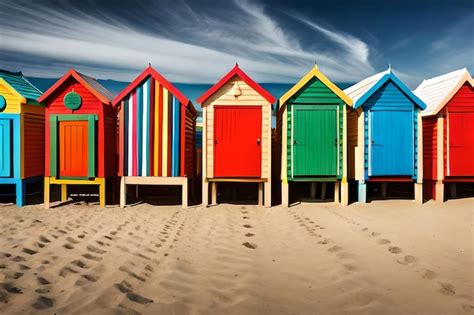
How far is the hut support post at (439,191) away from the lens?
28.1ft

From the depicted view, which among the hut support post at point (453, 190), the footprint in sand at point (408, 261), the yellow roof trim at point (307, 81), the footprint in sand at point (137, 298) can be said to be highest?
the yellow roof trim at point (307, 81)

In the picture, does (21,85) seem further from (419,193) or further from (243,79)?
(419,193)

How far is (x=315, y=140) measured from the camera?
27.1 feet

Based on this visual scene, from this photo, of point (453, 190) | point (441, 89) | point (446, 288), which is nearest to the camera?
point (446, 288)

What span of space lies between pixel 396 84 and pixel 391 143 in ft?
4.79

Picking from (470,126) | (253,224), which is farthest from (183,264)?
(470,126)

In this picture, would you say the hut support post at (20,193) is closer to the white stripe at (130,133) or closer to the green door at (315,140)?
the white stripe at (130,133)

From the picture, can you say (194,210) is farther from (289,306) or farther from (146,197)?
(289,306)

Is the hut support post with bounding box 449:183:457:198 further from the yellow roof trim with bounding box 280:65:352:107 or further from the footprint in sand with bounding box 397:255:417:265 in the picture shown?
the footprint in sand with bounding box 397:255:417:265

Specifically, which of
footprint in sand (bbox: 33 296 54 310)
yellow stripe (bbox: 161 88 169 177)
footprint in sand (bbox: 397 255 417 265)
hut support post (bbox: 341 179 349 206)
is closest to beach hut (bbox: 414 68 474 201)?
hut support post (bbox: 341 179 349 206)

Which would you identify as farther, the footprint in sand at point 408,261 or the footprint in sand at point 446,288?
the footprint in sand at point 408,261

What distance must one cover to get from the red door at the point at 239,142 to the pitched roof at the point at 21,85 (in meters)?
4.83

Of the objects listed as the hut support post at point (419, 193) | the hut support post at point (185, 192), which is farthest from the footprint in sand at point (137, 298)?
the hut support post at point (419, 193)

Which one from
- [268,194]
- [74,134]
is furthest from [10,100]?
[268,194]
